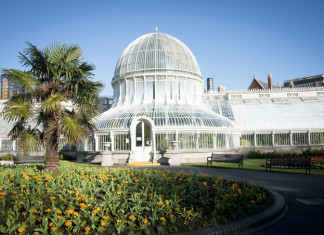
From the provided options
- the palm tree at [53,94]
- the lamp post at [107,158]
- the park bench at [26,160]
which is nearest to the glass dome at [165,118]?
the lamp post at [107,158]

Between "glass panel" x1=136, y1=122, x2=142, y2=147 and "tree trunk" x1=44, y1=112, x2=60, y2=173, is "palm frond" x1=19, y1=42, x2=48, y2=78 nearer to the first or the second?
"tree trunk" x1=44, y1=112, x2=60, y2=173

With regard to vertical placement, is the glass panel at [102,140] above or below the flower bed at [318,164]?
above

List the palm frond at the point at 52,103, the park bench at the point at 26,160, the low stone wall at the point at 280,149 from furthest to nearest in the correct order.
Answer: the low stone wall at the point at 280,149, the park bench at the point at 26,160, the palm frond at the point at 52,103

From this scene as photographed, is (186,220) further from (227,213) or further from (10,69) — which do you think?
(10,69)

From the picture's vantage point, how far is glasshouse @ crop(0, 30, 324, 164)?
24625mm

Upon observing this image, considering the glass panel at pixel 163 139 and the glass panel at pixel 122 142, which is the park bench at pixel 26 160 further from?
the glass panel at pixel 163 139

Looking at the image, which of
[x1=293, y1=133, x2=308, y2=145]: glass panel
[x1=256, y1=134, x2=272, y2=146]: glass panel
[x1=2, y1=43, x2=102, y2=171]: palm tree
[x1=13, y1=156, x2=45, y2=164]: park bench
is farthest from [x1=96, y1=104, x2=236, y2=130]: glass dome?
[x1=2, y1=43, x2=102, y2=171]: palm tree

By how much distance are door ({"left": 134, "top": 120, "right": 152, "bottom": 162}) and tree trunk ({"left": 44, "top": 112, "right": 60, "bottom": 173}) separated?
12344 millimetres

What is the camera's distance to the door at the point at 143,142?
2447cm

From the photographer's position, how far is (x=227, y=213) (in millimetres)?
7320

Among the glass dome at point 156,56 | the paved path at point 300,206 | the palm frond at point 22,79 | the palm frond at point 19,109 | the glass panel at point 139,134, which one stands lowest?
the paved path at point 300,206

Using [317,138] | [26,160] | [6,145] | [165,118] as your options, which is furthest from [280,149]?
[6,145]

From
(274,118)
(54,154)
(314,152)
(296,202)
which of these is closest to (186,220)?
(296,202)

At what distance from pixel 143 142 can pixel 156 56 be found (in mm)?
11568
